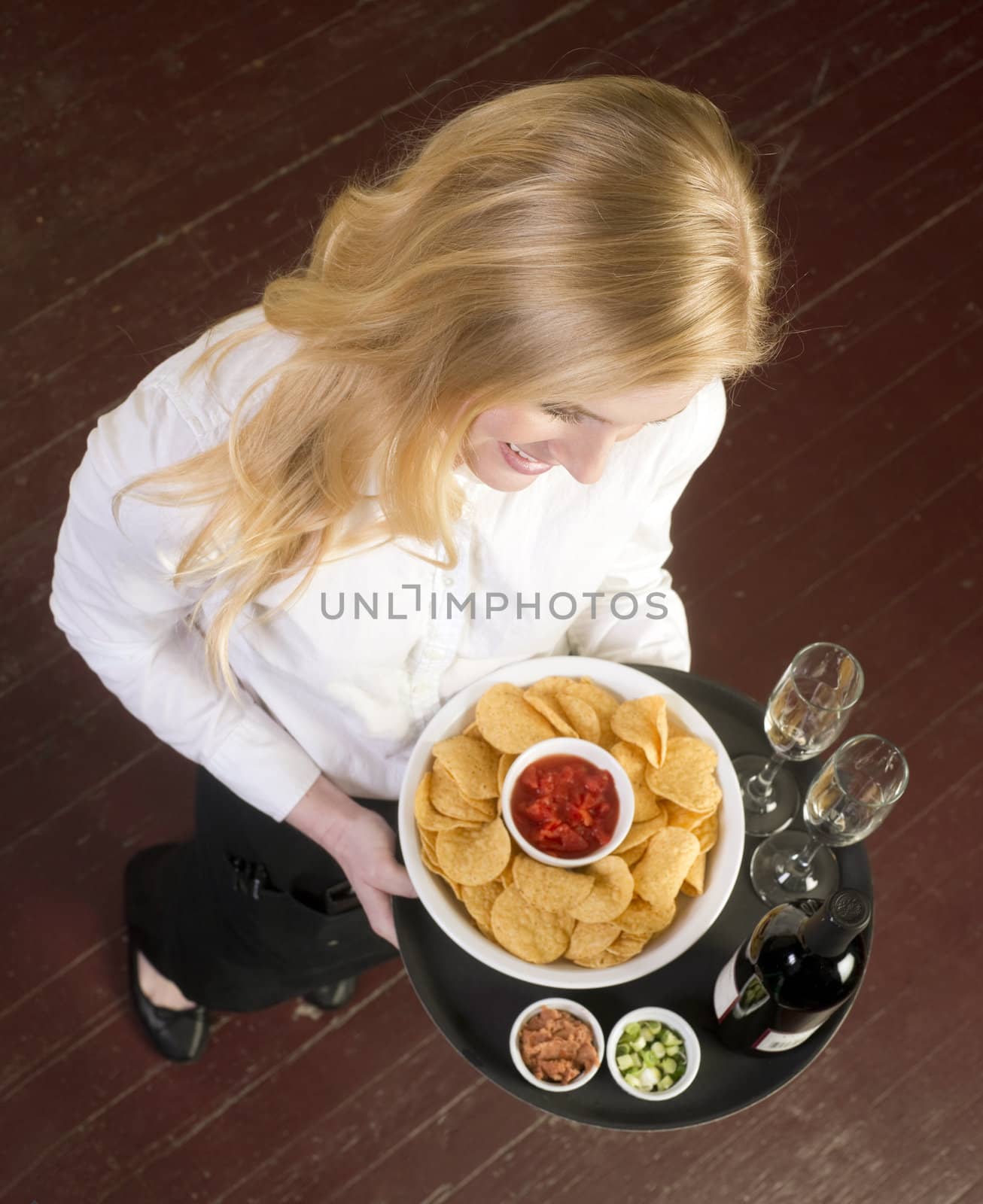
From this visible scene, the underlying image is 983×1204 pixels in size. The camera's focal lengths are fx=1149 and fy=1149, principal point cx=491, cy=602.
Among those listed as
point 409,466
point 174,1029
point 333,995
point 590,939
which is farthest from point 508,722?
point 174,1029

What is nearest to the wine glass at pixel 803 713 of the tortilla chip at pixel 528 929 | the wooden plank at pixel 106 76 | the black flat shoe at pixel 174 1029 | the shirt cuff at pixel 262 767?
the tortilla chip at pixel 528 929

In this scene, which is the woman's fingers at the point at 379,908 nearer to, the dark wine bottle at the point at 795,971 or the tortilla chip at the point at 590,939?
the tortilla chip at the point at 590,939

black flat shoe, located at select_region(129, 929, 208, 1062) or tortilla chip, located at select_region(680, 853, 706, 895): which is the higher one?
tortilla chip, located at select_region(680, 853, 706, 895)

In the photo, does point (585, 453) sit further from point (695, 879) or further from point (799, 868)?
point (799, 868)

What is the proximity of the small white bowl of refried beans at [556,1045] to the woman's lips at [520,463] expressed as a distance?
63 cm

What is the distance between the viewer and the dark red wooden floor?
2082mm

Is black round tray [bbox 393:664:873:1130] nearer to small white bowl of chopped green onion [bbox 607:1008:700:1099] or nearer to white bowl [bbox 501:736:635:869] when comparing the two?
small white bowl of chopped green onion [bbox 607:1008:700:1099]

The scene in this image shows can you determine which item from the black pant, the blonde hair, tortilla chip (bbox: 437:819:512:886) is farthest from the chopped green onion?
the blonde hair

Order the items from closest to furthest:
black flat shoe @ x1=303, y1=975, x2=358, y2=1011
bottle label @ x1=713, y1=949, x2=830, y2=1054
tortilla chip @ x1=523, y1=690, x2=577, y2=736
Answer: bottle label @ x1=713, y1=949, x2=830, y2=1054
tortilla chip @ x1=523, y1=690, x2=577, y2=736
black flat shoe @ x1=303, y1=975, x2=358, y2=1011

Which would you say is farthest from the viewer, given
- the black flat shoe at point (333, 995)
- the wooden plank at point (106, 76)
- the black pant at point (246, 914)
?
the wooden plank at point (106, 76)

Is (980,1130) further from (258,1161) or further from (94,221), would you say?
(94,221)

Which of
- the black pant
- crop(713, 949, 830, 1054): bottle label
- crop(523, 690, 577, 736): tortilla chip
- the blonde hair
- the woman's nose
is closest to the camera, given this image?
the blonde hair

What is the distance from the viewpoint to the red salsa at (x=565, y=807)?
1.30 metres

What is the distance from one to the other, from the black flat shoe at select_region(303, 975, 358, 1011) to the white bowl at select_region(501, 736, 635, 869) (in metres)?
0.98
